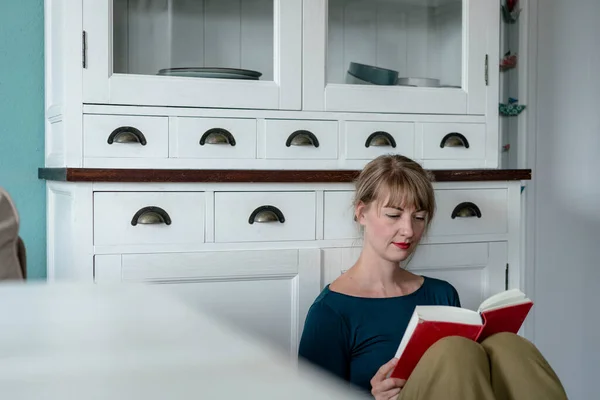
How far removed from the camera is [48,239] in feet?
6.86

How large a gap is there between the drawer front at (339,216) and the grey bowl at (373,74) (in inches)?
12.4

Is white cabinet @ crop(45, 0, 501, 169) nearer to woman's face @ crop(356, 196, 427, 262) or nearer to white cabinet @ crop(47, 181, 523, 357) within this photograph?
white cabinet @ crop(47, 181, 523, 357)

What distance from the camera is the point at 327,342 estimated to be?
153 centimetres

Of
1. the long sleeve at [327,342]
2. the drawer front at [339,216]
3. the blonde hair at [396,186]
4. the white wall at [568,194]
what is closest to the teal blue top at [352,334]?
the long sleeve at [327,342]

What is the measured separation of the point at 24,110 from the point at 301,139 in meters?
0.73

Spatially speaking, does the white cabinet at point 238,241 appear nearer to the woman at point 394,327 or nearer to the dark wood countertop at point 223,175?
the dark wood countertop at point 223,175

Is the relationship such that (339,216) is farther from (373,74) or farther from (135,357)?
(135,357)

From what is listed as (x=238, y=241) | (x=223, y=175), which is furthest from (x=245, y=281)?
(x=223, y=175)

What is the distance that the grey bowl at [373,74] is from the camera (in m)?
2.05

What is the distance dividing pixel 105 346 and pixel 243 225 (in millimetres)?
1450

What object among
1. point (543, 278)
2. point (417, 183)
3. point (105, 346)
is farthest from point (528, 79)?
point (105, 346)

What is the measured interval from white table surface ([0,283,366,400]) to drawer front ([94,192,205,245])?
127 centimetres

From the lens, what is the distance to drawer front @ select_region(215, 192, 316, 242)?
1.84 m

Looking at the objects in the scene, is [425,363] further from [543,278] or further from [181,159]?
[543,278]
